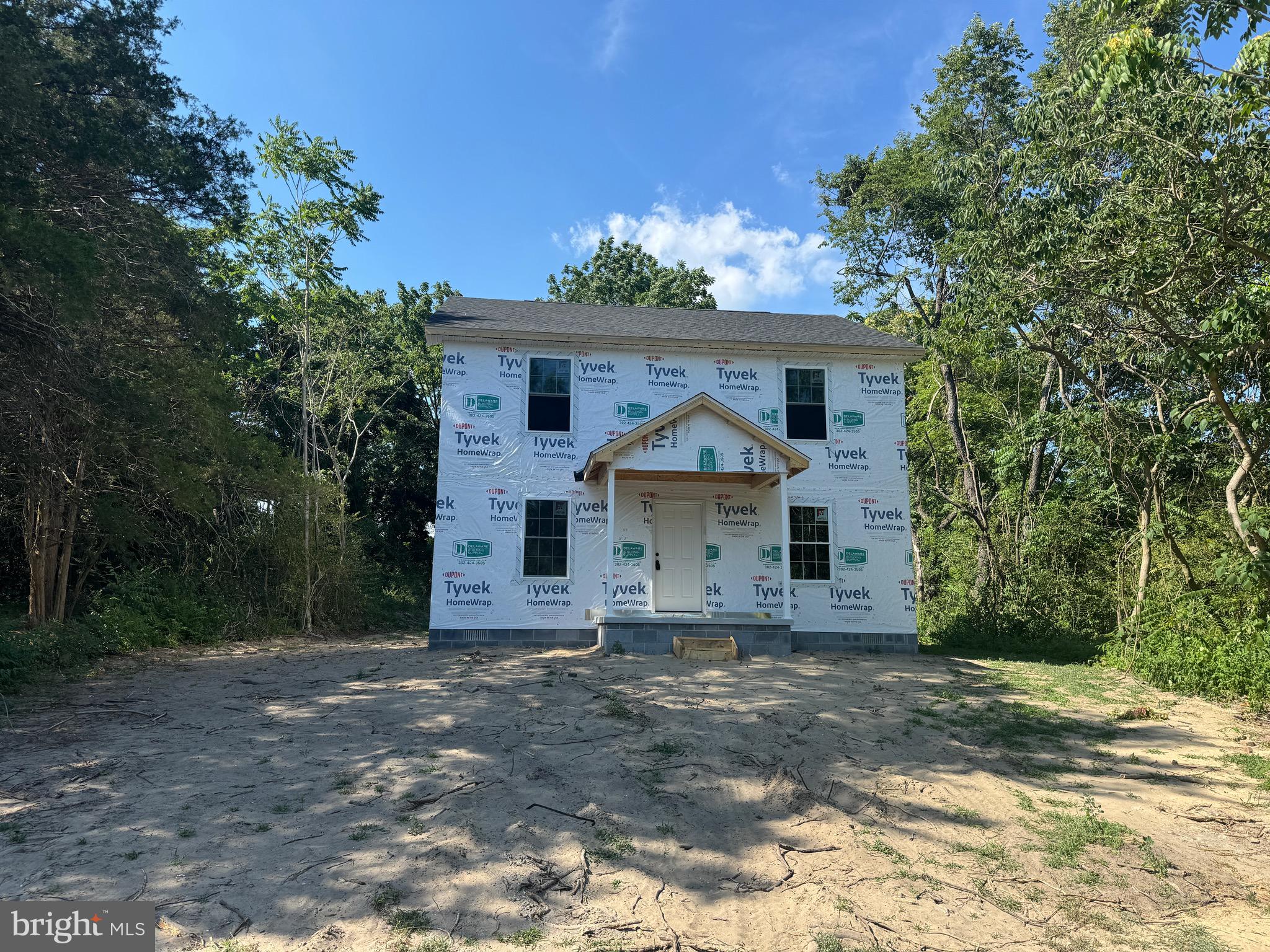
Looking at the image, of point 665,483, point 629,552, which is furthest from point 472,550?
point 665,483

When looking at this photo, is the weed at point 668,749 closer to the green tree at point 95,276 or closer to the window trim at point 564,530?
the window trim at point 564,530

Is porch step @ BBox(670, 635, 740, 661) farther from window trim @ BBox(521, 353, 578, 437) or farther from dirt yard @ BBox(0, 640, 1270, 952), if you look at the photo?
window trim @ BBox(521, 353, 578, 437)

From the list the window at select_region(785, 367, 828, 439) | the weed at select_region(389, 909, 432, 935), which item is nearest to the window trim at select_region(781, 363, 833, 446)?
the window at select_region(785, 367, 828, 439)

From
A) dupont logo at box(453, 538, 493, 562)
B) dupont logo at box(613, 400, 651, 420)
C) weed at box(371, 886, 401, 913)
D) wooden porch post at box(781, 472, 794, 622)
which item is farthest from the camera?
dupont logo at box(613, 400, 651, 420)

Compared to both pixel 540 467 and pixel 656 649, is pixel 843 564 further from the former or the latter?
pixel 540 467

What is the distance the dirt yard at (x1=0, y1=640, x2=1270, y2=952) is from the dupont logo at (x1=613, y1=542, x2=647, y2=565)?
4239 millimetres

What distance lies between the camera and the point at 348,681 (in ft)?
30.6

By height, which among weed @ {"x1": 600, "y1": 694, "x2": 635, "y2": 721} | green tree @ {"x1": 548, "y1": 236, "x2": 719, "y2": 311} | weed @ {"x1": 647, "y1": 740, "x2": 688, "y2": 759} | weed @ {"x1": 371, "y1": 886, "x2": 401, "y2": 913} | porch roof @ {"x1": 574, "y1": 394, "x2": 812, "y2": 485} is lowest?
weed @ {"x1": 371, "y1": 886, "x2": 401, "y2": 913}

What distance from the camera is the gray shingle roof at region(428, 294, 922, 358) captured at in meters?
13.1

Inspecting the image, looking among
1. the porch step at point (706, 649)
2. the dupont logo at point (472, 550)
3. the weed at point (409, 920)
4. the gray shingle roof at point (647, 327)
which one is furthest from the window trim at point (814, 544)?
the weed at point (409, 920)

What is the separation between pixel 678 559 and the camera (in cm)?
1298

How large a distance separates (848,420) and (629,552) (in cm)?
482

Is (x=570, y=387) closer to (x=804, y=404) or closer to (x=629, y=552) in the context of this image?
(x=629, y=552)

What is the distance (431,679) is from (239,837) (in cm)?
460
